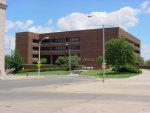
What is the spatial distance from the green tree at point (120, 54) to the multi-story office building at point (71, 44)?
36601 millimetres

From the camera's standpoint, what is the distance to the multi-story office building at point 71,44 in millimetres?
114125

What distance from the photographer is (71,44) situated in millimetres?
123062

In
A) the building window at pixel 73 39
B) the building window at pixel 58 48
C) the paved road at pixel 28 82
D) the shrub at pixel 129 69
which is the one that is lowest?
the paved road at pixel 28 82

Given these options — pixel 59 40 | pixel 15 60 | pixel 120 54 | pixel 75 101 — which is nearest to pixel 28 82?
pixel 75 101

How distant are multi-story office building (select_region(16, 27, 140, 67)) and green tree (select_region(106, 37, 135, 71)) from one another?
36601 millimetres

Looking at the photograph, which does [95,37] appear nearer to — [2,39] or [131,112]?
[2,39]

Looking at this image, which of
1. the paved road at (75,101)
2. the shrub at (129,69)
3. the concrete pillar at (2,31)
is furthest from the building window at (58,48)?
the paved road at (75,101)

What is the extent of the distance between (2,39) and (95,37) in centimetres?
4009

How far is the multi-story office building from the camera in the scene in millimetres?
114125

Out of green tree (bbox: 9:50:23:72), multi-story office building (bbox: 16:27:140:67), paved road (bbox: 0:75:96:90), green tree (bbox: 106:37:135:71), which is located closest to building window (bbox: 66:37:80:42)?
multi-story office building (bbox: 16:27:140:67)

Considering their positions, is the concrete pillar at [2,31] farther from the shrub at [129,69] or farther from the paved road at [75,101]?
the paved road at [75,101]

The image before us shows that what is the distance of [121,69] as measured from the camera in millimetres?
76500

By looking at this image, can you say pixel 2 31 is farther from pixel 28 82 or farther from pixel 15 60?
pixel 28 82

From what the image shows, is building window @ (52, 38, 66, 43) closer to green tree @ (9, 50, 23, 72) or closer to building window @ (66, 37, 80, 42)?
building window @ (66, 37, 80, 42)
